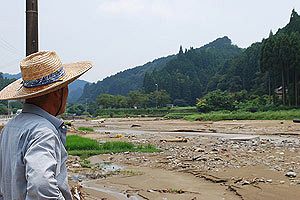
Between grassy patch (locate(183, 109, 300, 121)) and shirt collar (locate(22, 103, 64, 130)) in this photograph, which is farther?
grassy patch (locate(183, 109, 300, 121))

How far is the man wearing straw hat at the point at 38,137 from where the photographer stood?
6.07 ft

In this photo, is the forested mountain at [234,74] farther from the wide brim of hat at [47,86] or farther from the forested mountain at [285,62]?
the wide brim of hat at [47,86]

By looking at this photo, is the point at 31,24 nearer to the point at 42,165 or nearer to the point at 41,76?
the point at 41,76

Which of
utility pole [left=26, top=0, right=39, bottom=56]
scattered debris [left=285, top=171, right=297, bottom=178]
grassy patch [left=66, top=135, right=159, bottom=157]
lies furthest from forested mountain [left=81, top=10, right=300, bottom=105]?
utility pole [left=26, top=0, right=39, bottom=56]

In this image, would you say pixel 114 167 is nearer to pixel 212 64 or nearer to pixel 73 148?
pixel 73 148

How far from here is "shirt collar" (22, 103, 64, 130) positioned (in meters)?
2.17

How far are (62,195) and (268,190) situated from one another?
883 centimetres

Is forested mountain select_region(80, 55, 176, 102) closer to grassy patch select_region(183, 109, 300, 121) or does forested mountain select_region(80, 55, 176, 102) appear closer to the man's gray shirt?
grassy patch select_region(183, 109, 300, 121)

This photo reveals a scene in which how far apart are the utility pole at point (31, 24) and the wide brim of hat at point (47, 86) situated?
2081mm

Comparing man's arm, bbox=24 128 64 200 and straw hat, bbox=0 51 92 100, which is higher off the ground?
straw hat, bbox=0 51 92 100

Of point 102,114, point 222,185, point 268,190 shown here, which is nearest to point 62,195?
point 268,190

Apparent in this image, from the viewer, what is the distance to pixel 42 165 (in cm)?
185

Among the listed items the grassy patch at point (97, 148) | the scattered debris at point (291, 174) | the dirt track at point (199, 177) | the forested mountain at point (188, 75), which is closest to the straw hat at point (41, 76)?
the dirt track at point (199, 177)

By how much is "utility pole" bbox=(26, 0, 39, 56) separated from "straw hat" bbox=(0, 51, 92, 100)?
2232mm
